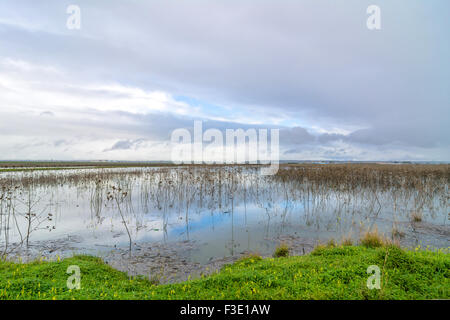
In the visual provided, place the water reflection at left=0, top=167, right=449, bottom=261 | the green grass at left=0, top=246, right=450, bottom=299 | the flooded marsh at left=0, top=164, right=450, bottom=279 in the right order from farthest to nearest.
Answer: the water reflection at left=0, top=167, right=449, bottom=261 → the flooded marsh at left=0, top=164, right=450, bottom=279 → the green grass at left=0, top=246, right=450, bottom=299

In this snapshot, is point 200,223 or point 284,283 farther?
point 200,223

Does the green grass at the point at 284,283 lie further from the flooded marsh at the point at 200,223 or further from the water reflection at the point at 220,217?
the water reflection at the point at 220,217

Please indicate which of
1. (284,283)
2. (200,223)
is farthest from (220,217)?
(284,283)

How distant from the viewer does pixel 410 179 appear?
24328 mm

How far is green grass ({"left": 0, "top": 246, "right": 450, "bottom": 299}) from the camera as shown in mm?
4461

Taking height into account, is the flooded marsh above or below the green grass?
below

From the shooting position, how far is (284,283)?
5004 millimetres

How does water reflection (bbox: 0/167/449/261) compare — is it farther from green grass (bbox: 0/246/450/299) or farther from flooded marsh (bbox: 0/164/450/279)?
green grass (bbox: 0/246/450/299)

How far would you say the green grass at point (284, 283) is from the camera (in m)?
4.46

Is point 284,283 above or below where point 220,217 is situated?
above

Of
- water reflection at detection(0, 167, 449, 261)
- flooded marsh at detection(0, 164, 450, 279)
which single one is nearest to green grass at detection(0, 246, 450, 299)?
flooded marsh at detection(0, 164, 450, 279)

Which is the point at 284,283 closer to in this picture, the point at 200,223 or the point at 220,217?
the point at 200,223
